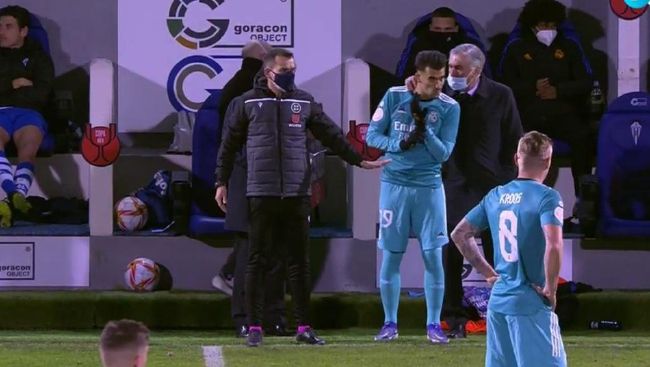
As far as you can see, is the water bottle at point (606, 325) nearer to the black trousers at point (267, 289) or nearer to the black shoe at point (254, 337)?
the black trousers at point (267, 289)

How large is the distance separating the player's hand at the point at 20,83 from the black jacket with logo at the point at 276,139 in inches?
123

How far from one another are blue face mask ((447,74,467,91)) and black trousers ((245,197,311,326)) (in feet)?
3.89

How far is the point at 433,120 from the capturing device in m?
8.81

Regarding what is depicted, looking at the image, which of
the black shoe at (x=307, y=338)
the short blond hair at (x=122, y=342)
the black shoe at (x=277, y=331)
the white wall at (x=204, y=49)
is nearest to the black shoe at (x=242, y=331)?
the black shoe at (x=277, y=331)

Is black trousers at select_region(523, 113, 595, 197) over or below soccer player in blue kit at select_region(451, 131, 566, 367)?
over

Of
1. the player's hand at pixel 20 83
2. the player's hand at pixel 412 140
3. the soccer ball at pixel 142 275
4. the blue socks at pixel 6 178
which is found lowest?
the soccer ball at pixel 142 275

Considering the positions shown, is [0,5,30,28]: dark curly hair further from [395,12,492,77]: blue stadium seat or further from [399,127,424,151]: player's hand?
[399,127,424,151]: player's hand

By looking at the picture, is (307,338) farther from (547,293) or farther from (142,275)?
(547,293)

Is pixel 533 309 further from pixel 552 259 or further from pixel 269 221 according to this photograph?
pixel 269 221

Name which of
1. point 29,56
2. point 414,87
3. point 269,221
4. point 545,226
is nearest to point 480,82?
point 414,87

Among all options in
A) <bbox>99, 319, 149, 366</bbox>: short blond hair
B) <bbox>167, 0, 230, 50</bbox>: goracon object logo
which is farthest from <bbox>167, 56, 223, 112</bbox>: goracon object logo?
<bbox>99, 319, 149, 366</bbox>: short blond hair

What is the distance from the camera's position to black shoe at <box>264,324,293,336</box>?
952 cm

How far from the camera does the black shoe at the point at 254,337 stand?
8750 millimetres

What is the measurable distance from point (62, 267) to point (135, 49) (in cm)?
222
